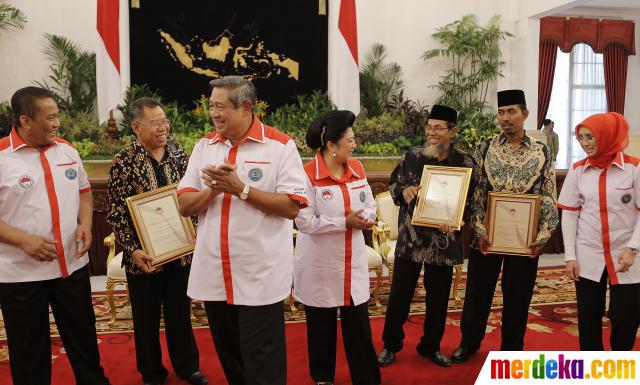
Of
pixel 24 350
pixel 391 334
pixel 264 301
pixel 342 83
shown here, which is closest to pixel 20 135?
pixel 24 350

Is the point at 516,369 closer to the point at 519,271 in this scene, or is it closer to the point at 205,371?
the point at 519,271

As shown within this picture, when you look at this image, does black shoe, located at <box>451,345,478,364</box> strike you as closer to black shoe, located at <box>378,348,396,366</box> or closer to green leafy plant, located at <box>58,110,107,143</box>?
black shoe, located at <box>378,348,396,366</box>

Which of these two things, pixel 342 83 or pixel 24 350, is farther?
pixel 342 83

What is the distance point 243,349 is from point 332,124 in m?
1.14

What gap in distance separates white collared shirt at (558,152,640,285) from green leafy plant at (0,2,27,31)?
7.29 meters

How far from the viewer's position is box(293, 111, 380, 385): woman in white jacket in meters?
2.71

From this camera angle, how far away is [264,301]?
2111 mm

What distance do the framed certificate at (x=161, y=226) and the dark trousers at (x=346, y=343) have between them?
0.69 meters

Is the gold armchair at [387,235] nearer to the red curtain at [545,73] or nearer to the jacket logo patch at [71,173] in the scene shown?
the jacket logo patch at [71,173]

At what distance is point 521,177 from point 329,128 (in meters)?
1.08

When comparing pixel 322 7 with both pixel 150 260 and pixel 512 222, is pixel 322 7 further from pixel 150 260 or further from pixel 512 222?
pixel 150 260

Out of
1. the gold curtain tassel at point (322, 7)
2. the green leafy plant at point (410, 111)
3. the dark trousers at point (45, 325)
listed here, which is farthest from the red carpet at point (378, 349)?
the gold curtain tassel at point (322, 7)

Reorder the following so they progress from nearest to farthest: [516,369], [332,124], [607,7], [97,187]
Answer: [516,369]
[332,124]
[97,187]
[607,7]

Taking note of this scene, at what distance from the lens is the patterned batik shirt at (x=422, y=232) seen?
10.1 feet
